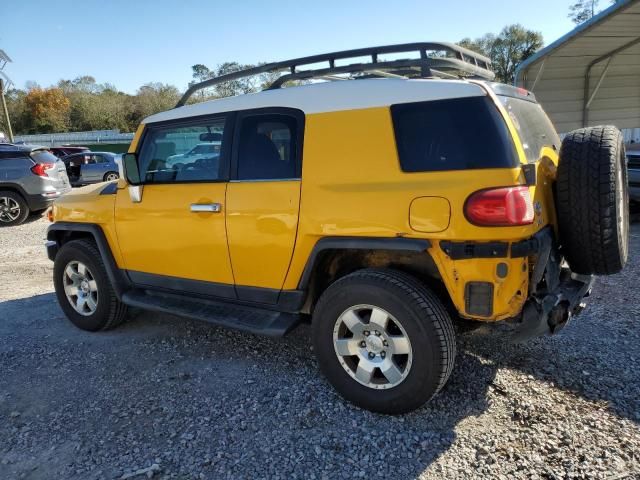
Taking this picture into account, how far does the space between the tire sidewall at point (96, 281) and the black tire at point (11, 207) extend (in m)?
7.70

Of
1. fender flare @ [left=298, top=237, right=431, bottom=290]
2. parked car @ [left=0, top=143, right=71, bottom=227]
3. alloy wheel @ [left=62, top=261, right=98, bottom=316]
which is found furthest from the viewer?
parked car @ [left=0, top=143, right=71, bottom=227]

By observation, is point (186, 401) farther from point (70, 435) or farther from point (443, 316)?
point (443, 316)

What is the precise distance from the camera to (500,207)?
2.43 m

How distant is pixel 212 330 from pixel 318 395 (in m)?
1.55

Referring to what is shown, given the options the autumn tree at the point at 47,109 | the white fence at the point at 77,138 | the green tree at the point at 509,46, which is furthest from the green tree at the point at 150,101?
the green tree at the point at 509,46

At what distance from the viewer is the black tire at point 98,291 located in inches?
169

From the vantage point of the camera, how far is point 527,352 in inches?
145

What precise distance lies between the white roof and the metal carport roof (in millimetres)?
8511

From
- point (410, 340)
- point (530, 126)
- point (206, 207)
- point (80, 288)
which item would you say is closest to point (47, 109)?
point (80, 288)

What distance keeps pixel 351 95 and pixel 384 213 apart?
78 cm

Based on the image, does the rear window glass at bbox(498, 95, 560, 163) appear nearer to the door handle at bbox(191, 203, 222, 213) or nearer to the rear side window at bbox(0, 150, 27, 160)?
the door handle at bbox(191, 203, 222, 213)

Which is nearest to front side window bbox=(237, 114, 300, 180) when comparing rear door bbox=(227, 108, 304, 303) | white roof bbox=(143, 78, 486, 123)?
rear door bbox=(227, 108, 304, 303)

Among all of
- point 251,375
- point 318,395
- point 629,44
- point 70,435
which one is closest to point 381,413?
point 318,395

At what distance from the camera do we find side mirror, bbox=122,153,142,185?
385 centimetres
